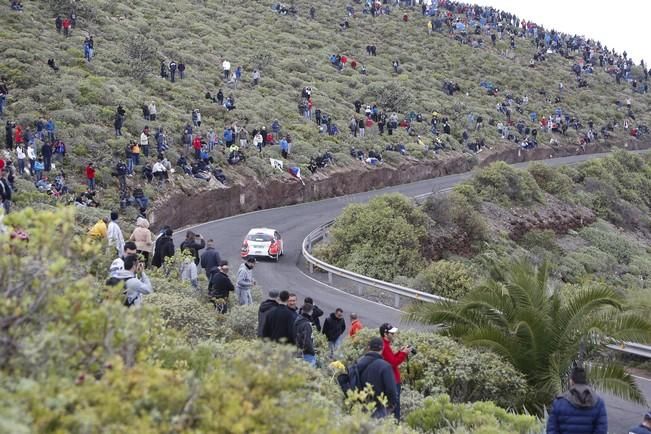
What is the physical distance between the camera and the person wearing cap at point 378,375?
890 cm

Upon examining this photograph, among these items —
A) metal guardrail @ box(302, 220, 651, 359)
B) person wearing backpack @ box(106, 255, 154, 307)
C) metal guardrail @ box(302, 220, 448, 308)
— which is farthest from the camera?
metal guardrail @ box(302, 220, 448, 308)

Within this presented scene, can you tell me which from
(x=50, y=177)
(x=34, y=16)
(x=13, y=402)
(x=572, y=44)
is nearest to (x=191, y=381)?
(x=13, y=402)

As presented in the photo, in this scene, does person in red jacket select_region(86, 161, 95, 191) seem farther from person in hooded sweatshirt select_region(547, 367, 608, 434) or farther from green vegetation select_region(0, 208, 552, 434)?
green vegetation select_region(0, 208, 552, 434)

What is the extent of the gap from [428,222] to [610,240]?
12507 millimetres

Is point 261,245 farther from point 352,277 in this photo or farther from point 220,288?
point 220,288

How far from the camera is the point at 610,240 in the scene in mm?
38344

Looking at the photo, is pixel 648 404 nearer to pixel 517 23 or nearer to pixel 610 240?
pixel 610 240

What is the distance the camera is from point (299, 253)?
29.6 m

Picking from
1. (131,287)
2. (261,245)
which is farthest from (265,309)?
(261,245)

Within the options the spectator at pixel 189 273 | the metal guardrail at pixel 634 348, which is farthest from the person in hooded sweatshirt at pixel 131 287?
the metal guardrail at pixel 634 348

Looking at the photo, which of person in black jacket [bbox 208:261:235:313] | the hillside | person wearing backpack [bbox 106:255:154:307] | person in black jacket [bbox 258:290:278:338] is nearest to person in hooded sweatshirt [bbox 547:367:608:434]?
person in black jacket [bbox 258:290:278:338]

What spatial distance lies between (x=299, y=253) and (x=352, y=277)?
20.8 ft

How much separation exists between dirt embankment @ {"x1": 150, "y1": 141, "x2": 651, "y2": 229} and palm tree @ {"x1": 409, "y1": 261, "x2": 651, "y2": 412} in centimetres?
1731

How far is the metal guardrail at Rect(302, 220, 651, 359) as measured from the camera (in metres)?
14.5
